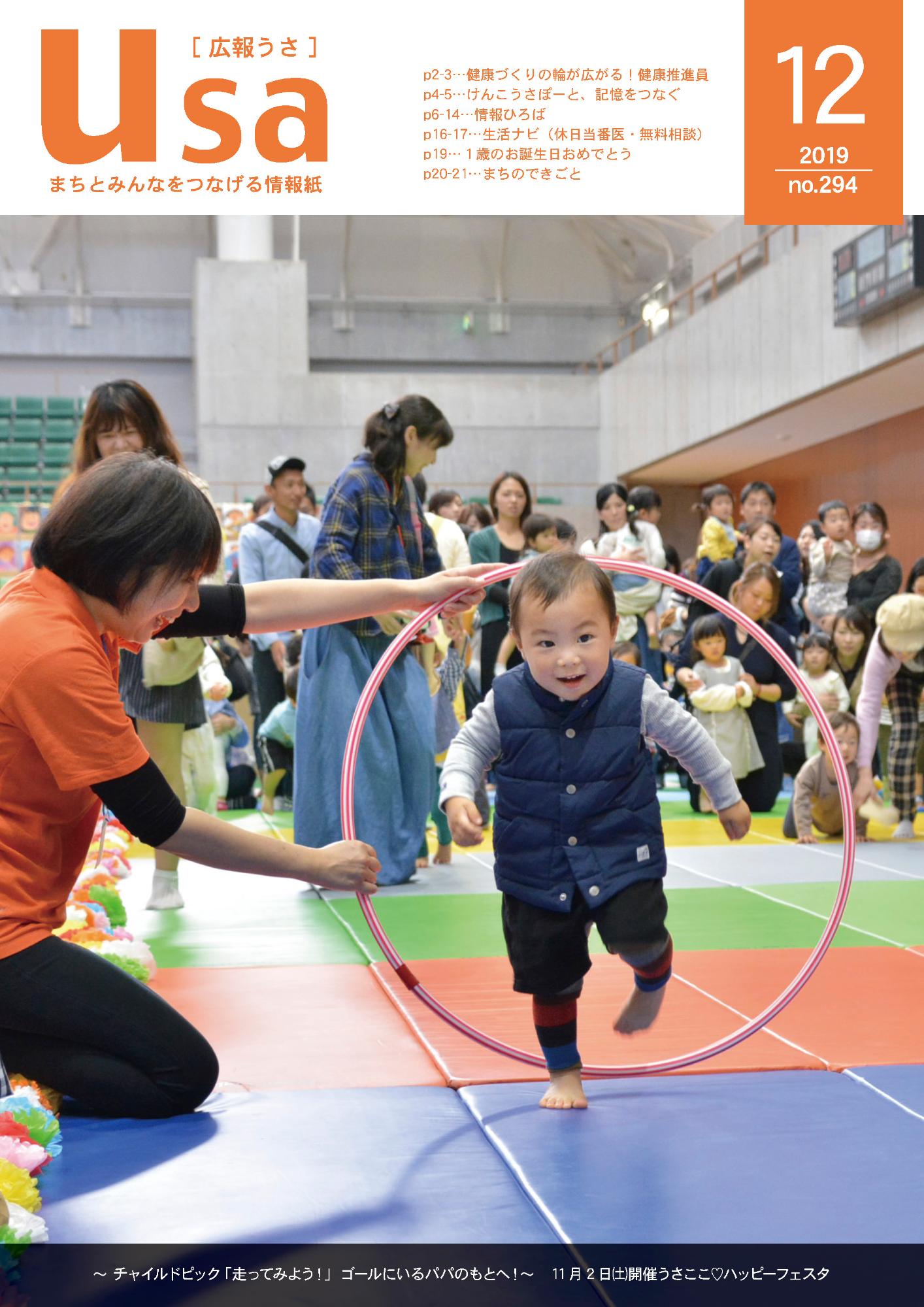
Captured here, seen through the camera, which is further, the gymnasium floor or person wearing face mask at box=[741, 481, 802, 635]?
person wearing face mask at box=[741, 481, 802, 635]

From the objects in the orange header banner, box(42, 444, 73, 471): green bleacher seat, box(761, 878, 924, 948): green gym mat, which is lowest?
box(761, 878, 924, 948): green gym mat

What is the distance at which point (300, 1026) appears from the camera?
3207 mm

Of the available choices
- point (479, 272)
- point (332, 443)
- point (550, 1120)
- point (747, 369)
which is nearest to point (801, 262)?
point (747, 369)

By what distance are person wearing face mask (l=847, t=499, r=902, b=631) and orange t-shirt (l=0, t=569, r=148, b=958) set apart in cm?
664

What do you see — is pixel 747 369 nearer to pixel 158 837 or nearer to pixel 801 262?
pixel 801 262

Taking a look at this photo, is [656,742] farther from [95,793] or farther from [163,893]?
[163,893]

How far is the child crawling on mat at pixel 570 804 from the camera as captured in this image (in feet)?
8.39

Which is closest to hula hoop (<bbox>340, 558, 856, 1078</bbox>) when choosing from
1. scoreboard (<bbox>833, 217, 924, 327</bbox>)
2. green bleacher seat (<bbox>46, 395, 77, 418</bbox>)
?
scoreboard (<bbox>833, 217, 924, 327</bbox>)

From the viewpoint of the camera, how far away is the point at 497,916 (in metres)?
4.65

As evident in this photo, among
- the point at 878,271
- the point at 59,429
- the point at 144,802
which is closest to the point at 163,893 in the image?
the point at 144,802

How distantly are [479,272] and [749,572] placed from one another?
642 inches

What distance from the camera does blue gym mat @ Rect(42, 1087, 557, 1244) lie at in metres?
1.96

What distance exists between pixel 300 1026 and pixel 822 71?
2983 mm

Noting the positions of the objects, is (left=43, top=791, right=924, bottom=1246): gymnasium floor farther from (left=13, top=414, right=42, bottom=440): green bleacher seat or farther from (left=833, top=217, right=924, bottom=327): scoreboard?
(left=13, top=414, right=42, bottom=440): green bleacher seat
